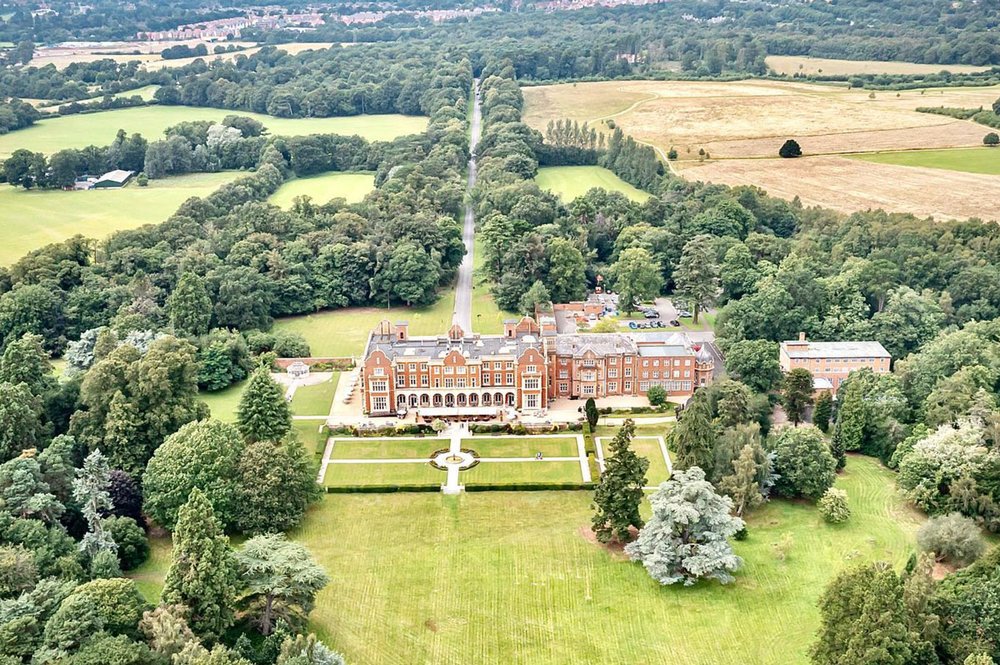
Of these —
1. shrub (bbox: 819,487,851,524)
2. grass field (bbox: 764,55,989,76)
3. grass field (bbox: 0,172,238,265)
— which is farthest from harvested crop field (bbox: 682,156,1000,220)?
grass field (bbox: 0,172,238,265)

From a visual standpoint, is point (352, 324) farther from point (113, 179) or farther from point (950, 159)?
point (950, 159)

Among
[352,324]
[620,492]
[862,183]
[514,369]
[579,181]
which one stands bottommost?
[352,324]

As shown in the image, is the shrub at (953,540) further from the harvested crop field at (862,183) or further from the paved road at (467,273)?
the harvested crop field at (862,183)

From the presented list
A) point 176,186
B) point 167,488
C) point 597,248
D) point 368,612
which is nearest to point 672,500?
point 368,612

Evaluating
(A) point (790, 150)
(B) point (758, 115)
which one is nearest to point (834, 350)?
(A) point (790, 150)

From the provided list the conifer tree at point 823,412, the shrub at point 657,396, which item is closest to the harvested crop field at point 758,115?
the shrub at point 657,396

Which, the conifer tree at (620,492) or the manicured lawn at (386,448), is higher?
the conifer tree at (620,492)

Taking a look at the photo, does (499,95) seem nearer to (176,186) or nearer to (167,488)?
(176,186)
